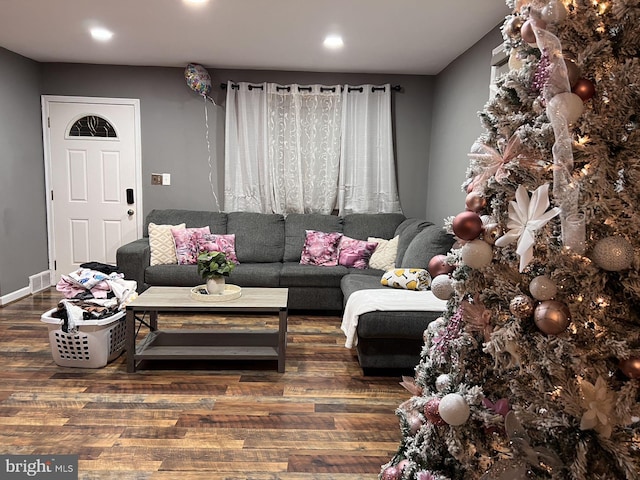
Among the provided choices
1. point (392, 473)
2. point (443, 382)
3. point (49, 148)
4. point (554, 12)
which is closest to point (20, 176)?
point (49, 148)

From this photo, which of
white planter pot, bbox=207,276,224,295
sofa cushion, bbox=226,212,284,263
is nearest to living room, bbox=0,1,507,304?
sofa cushion, bbox=226,212,284,263

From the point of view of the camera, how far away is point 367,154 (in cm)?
493

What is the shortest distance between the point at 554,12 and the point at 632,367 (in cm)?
78

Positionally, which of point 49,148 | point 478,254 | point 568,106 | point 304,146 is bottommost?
point 478,254

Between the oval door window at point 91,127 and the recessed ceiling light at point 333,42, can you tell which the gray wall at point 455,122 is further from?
the oval door window at point 91,127

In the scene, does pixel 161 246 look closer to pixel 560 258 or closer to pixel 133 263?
pixel 133 263

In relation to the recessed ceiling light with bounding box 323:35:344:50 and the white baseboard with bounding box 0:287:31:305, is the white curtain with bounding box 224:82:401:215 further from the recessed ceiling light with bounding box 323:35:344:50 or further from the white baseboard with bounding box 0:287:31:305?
the white baseboard with bounding box 0:287:31:305

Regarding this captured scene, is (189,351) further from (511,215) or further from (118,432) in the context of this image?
(511,215)

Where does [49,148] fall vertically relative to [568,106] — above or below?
above

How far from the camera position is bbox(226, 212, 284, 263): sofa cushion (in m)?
4.58

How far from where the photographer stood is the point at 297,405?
8.22 feet

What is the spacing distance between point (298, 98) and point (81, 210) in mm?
2682

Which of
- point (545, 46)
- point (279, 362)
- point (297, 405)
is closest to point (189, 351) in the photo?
point (279, 362)

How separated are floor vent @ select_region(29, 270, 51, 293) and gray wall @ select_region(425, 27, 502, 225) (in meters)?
4.26
